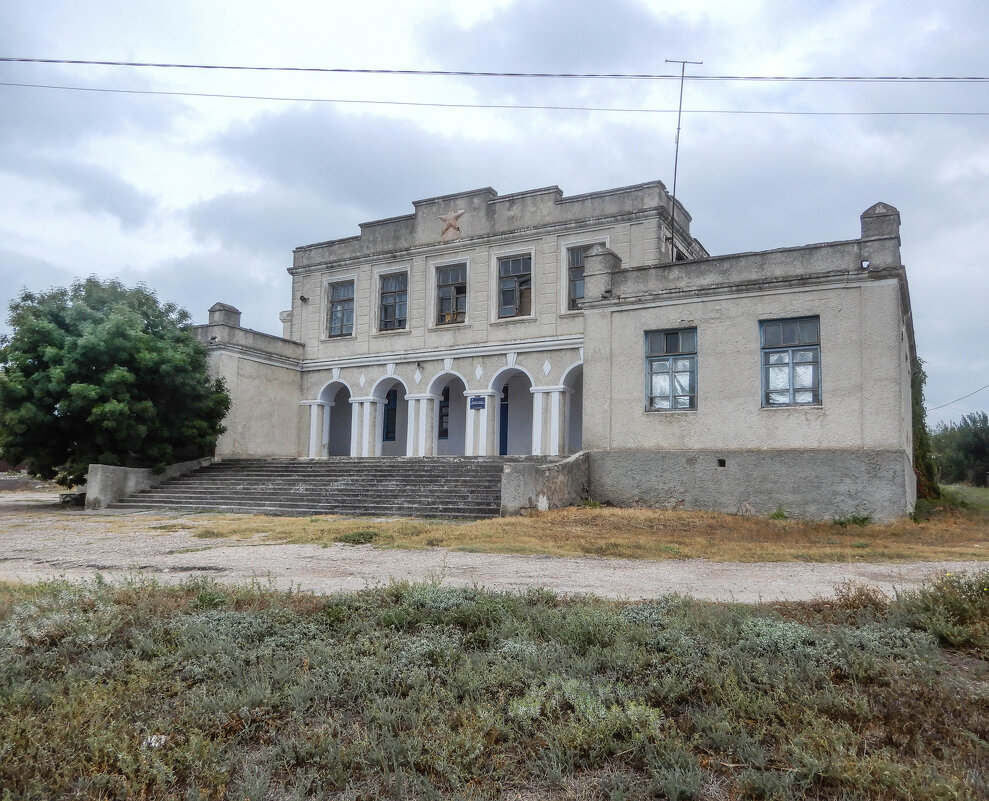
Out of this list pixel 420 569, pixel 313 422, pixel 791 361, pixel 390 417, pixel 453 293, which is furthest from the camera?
pixel 390 417

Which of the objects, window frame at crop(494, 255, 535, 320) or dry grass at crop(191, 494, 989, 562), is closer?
dry grass at crop(191, 494, 989, 562)

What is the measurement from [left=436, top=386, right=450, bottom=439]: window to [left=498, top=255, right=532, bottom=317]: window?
433cm

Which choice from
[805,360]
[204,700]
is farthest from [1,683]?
[805,360]

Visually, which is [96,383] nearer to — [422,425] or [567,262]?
[422,425]

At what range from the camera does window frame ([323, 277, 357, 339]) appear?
25531 millimetres

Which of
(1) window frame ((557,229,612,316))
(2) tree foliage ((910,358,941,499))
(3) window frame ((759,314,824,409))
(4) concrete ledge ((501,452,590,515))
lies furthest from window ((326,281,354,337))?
(2) tree foliage ((910,358,941,499))

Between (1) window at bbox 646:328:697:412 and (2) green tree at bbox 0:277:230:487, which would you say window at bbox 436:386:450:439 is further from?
(1) window at bbox 646:328:697:412

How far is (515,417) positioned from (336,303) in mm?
7349

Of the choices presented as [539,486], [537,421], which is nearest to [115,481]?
[537,421]

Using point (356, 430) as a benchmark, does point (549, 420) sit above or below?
above

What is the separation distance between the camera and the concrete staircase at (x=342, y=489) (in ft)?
52.6

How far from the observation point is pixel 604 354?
1670 cm

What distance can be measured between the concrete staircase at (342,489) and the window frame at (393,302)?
5034 mm

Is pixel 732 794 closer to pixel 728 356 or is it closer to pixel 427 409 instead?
pixel 728 356
